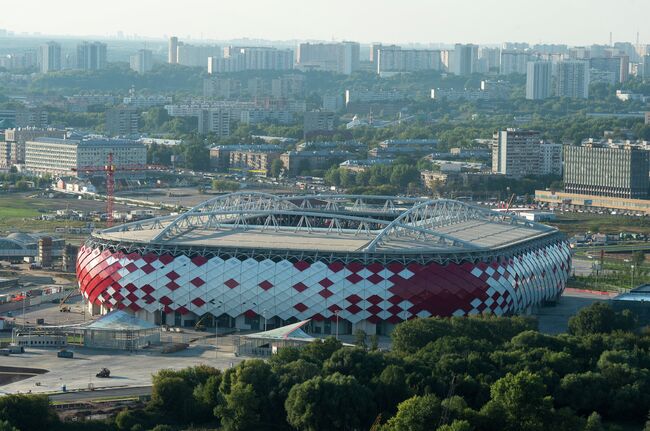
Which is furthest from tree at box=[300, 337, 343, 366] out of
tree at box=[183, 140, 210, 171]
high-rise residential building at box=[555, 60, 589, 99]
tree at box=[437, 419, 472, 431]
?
high-rise residential building at box=[555, 60, 589, 99]

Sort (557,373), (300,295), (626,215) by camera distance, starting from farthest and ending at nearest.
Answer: (626,215), (300,295), (557,373)

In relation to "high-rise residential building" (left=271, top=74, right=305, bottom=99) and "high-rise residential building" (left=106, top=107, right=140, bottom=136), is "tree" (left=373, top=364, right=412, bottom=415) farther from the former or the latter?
"high-rise residential building" (left=271, top=74, right=305, bottom=99)

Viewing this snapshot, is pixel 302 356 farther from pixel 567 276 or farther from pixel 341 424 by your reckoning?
pixel 567 276

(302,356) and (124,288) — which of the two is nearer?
(302,356)

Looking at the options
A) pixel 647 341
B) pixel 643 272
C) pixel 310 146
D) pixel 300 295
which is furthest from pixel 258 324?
pixel 310 146

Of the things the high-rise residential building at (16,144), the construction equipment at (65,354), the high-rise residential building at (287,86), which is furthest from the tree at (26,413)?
the high-rise residential building at (287,86)

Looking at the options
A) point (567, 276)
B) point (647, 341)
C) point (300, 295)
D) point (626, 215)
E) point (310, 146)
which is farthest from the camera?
point (310, 146)

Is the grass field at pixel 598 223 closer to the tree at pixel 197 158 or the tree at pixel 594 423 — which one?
the tree at pixel 197 158
